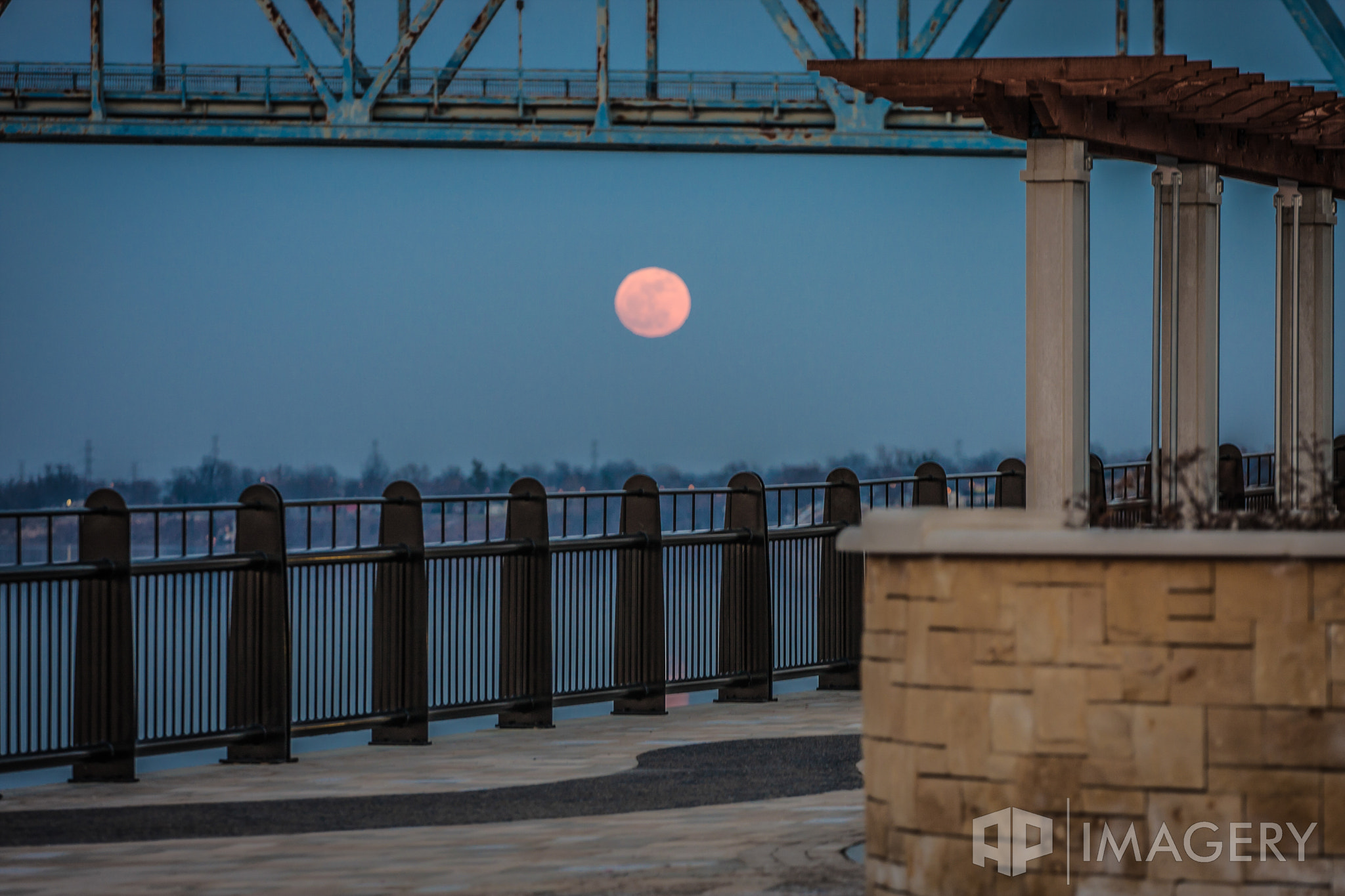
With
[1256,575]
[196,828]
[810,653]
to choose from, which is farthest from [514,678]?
[1256,575]

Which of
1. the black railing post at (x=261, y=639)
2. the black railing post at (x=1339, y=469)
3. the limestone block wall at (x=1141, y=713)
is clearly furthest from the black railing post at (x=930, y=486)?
the limestone block wall at (x=1141, y=713)

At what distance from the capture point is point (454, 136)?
108 feet

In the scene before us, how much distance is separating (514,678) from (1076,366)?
429cm

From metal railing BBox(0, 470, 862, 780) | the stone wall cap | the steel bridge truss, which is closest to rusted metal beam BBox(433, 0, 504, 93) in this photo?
the steel bridge truss

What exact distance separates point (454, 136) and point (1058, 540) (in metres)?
28.3

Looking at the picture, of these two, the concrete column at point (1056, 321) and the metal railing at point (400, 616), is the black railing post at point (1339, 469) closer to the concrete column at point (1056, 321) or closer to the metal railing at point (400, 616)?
the metal railing at point (400, 616)

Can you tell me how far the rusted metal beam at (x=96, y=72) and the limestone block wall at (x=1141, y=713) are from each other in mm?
30471

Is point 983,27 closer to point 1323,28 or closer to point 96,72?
point 1323,28

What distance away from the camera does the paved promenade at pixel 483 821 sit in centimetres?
689

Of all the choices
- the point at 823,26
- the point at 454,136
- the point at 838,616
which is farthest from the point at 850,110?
the point at 838,616

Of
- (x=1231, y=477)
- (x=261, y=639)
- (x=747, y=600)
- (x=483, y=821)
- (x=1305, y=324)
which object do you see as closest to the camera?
(x=483, y=821)

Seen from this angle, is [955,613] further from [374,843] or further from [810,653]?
[810,653]

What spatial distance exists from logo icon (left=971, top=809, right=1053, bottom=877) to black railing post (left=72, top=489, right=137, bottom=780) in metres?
5.53

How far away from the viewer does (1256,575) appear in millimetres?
5777
